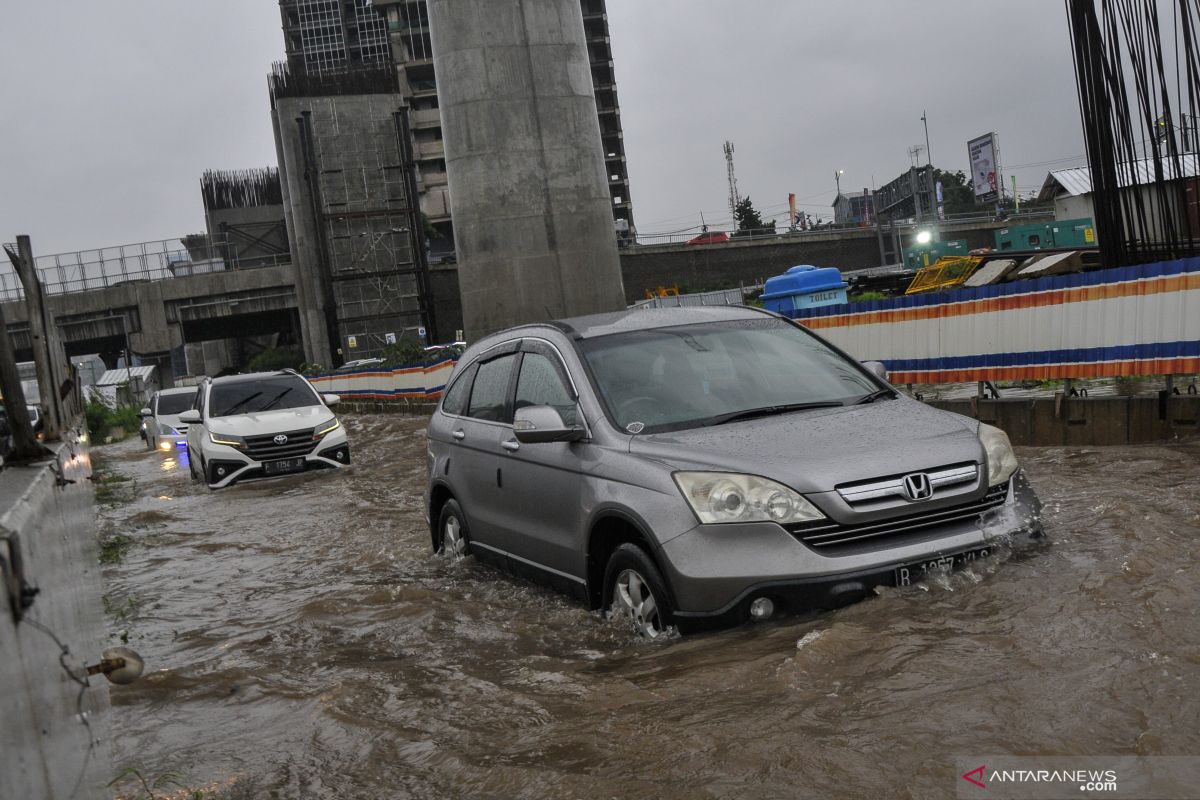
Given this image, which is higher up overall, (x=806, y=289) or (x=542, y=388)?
(x=806, y=289)

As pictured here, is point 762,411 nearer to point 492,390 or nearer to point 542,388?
point 542,388

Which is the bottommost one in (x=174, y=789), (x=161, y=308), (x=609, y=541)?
(x=174, y=789)

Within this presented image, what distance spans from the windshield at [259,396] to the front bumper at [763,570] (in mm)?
13159

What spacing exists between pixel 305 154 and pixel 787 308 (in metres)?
44.8

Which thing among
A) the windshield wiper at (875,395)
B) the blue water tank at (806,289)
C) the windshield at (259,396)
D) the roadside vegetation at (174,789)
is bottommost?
the roadside vegetation at (174,789)

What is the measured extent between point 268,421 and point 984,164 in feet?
284

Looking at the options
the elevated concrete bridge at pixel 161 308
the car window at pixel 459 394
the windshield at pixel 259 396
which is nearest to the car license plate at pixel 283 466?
the windshield at pixel 259 396

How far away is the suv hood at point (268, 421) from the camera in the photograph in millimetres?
16781

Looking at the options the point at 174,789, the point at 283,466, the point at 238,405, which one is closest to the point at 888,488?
the point at 174,789

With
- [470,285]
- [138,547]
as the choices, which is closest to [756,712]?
[138,547]

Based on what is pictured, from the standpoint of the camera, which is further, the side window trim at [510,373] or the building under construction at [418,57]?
the building under construction at [418,57]

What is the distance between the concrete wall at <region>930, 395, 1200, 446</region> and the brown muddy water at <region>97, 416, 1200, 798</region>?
7.32 feet

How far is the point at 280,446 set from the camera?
55.0ft

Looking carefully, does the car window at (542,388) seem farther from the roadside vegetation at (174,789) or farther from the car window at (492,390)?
the roadside vegetation at (174,789)
